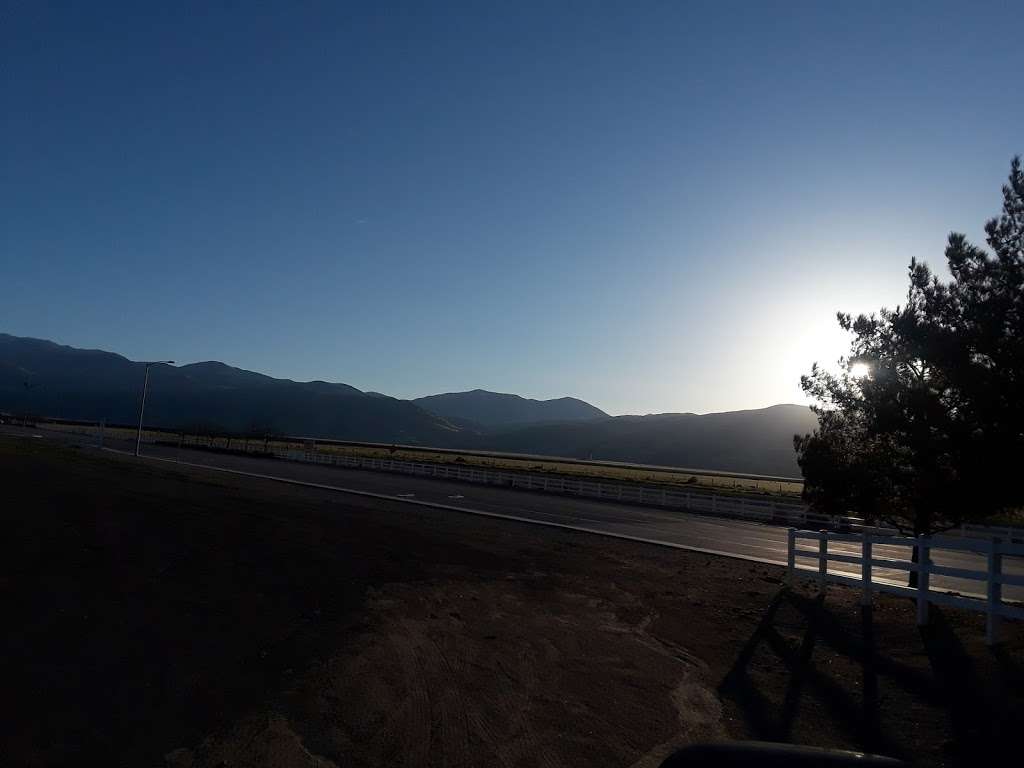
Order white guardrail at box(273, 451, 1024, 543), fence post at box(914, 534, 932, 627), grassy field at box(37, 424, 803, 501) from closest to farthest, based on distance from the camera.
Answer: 1. fence post at box(914, 534, 932, 627)
2. white guardrail at box(273, 451, 1024, 543)
3. grassy field at box(37, 424, 803, 501)

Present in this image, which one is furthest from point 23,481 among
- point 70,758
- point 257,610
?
point 70,758

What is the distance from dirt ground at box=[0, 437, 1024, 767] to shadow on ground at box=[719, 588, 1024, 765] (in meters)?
0.04

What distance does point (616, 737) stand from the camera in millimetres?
7207

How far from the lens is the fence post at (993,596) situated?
10266 millimetres

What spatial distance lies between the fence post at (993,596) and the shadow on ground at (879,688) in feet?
0.84

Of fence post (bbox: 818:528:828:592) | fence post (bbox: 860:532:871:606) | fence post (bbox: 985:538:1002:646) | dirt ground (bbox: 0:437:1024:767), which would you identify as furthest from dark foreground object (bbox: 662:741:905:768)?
fence post (bbox: 818:528:828:592)

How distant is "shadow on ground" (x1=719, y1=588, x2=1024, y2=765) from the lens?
7.17 m

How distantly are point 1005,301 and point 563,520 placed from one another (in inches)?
837

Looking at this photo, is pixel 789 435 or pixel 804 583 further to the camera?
pixel 789 435

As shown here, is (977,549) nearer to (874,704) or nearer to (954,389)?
(874,704)

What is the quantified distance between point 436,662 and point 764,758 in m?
6.66

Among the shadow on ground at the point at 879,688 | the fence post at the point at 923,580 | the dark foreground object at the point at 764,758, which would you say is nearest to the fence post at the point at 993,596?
the shadow on ground at the point at 879,688

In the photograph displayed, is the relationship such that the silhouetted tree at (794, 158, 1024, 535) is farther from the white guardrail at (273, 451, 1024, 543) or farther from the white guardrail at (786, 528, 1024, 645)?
the white guardrail at (273, 451, 1024, 543)

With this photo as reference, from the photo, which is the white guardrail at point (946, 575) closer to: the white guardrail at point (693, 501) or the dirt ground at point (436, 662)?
the dirt ground at point (436, 662)
